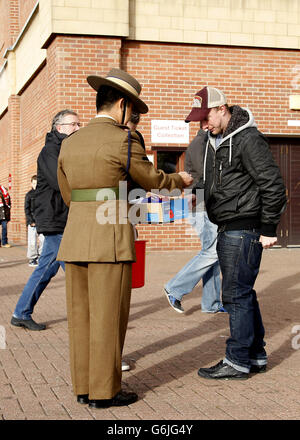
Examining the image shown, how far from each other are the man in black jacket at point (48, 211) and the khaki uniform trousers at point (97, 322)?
213cm

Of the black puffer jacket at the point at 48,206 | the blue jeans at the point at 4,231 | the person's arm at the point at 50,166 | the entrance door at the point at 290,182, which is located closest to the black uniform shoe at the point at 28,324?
the black puffer jacket at the point at 48,206

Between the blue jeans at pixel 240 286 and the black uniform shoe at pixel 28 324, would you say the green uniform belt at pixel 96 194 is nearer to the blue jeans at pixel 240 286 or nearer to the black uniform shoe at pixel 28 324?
the blue jeans at pixel 240 286

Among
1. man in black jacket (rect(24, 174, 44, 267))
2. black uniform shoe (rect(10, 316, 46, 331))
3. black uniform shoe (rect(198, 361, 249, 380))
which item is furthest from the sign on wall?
black uniform shoe (rect(198, 361, 249, 380))

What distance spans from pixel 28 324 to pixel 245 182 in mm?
2977

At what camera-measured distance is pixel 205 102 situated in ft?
15.9

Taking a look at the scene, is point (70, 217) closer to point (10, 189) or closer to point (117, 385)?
point (117, 385)

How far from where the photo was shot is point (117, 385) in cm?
414

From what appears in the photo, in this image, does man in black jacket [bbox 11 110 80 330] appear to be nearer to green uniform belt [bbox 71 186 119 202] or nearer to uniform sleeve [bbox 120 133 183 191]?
green uniform belt [bbox 71 186 119 202]

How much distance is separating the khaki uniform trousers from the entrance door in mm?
11740

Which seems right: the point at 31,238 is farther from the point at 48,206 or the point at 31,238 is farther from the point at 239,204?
the point at 239,204

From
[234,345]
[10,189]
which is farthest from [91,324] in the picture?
[10,189]

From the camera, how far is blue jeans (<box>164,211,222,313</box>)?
23.8 feet

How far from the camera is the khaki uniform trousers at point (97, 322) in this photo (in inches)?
160

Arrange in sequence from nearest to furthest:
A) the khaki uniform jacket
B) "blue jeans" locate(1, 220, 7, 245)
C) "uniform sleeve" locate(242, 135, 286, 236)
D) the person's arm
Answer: the khaki uniform jacket → "uniform sleeve" locate(242, 135, 286, 236) → the person's arm → "blue jeans" locate(1, 220, 7, 245)
